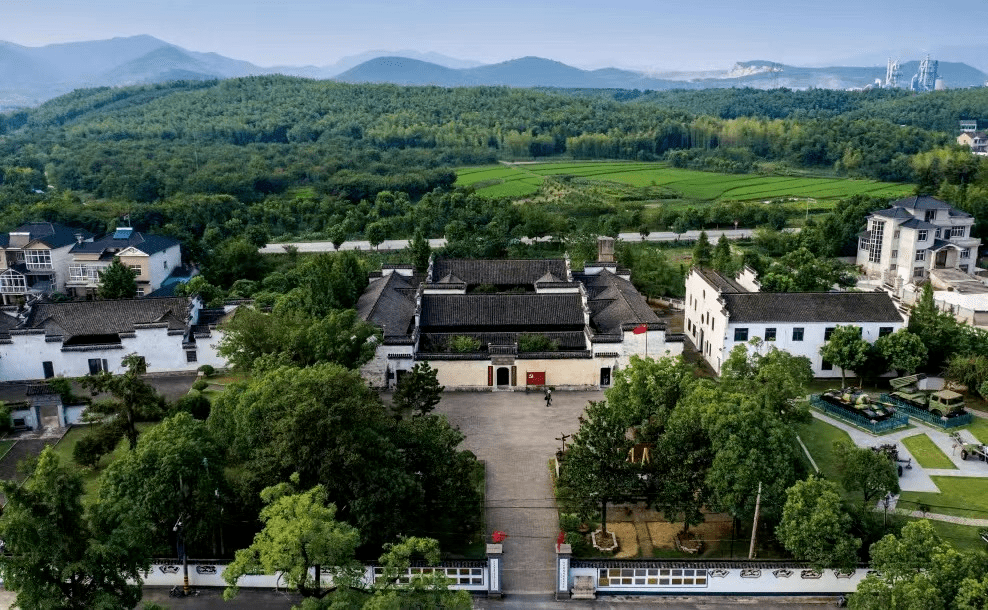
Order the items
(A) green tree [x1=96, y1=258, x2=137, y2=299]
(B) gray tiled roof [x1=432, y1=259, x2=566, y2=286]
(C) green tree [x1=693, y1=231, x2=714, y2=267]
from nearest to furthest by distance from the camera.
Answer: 1. (A) green tree [x1=96, y1=258, x2=137, y2=299]
2. (B) gray tiled roof [x1=432, y1=259, x2=566, y2=286]
3. (C) green tree [x1=693, y1=231, x2=714, y2=267]

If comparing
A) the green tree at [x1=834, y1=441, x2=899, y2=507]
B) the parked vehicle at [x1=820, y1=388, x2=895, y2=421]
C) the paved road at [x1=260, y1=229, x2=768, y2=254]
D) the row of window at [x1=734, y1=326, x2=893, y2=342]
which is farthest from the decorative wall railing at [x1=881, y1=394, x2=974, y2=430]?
the paved road at [x1=260, y1=229, x2=768, y2=254]

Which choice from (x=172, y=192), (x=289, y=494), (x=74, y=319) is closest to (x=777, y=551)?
(x=289, y=494)

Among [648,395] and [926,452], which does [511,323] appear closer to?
[648,395]

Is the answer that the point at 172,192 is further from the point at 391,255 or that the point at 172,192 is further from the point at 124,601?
the point at 124,601

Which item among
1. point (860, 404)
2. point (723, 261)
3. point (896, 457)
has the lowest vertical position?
point (896, 457)

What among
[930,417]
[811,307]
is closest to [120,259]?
[811,307]

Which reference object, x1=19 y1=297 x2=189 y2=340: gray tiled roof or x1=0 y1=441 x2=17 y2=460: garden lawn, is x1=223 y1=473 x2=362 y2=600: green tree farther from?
x1=19 y1=297 x2=189 y2=340: gray tiled roof
